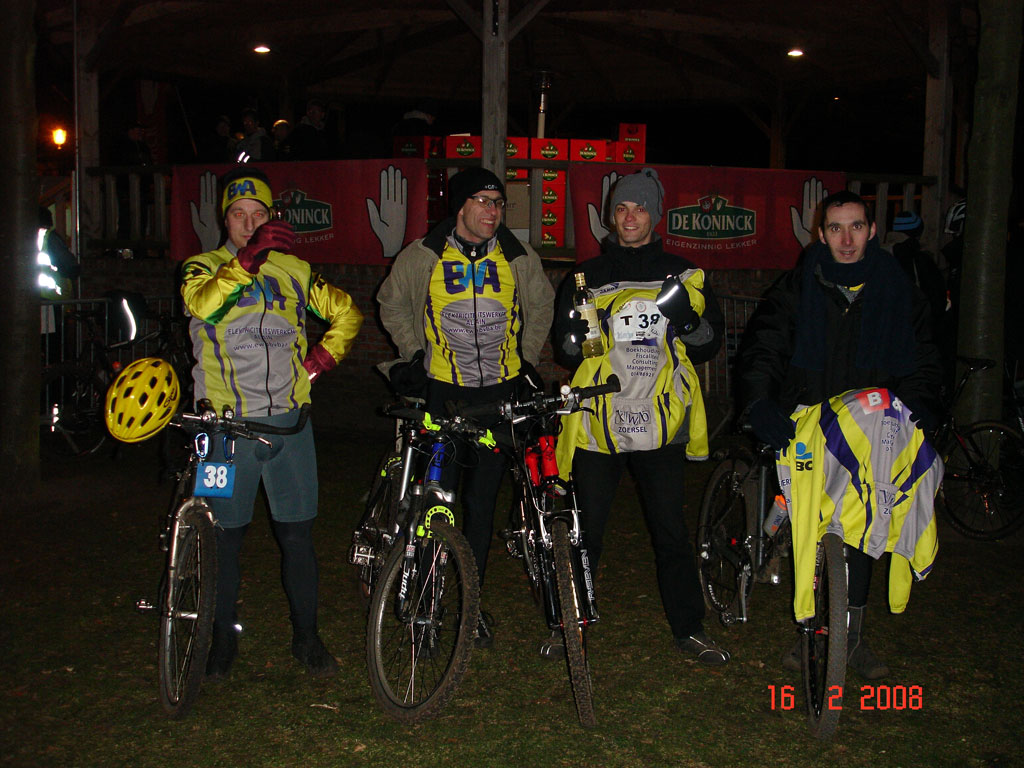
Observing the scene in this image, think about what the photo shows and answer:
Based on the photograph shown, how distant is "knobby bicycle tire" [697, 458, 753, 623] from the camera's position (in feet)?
15.6

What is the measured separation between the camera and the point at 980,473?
648 centimetres

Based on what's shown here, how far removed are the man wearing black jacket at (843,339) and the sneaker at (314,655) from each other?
6.86 ft

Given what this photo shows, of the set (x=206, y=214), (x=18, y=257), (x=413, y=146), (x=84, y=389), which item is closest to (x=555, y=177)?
(x=413, y=146)

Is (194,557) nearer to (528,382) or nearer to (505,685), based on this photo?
(505,685)

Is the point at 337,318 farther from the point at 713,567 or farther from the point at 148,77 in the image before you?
the point at 148,77

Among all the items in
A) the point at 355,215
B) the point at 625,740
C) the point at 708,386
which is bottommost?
the point at 625,740

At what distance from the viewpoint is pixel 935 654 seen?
4.74 m

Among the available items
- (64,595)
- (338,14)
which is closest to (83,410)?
(64,595)

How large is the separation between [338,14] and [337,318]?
37.9 ft

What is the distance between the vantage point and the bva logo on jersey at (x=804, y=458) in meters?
3.96

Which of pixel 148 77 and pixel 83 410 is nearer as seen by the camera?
pixel 83 410

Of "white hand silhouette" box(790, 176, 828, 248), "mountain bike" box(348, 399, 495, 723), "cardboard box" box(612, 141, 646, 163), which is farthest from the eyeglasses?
"cardboard box" box(612, 141, 646, 163)

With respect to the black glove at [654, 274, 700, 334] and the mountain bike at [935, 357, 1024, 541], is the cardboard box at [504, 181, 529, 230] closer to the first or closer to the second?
the mountain bike at [935, 357, 1024, 541]

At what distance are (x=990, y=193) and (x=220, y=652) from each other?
210 inches
